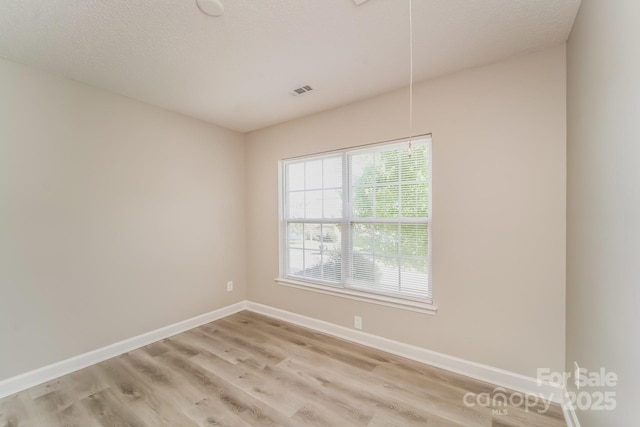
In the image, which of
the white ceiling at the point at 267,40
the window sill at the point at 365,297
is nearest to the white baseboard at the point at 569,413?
the window sill at the point at 365,297

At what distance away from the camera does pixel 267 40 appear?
1821 millimetres

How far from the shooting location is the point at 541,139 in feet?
6.22

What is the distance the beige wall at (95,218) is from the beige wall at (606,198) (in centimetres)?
352

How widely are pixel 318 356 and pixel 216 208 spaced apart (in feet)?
7.32

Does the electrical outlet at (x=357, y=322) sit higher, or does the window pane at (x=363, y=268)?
the window pane at (x=363, y=268)

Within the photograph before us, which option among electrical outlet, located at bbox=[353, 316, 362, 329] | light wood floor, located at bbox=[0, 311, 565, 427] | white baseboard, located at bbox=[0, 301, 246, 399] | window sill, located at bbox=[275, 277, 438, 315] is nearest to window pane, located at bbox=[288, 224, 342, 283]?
window sill, located at bbox=[275, 277, 438, 315]

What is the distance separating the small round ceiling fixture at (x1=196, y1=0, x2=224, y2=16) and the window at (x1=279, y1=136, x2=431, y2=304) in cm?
158

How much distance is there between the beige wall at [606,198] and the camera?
0.94 m

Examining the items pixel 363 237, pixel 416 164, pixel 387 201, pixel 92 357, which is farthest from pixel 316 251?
pixel 92 357

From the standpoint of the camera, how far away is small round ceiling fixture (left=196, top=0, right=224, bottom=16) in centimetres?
149

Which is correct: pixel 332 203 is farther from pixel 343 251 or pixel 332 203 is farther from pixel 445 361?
pixel 445 361

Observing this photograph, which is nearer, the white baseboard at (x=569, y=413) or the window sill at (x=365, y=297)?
the white baseboard at (x=569, y=413)

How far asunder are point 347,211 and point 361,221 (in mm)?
207

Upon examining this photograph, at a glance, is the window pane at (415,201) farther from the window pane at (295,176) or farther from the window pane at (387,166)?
the window pane at (295,176)
